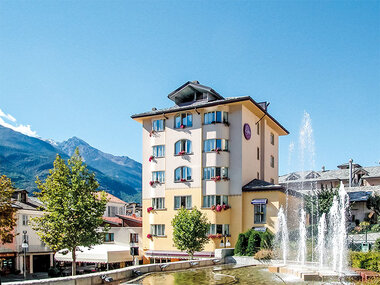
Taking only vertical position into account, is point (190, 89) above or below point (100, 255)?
above

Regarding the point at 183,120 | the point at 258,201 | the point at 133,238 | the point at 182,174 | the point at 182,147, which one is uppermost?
the point at 183,120

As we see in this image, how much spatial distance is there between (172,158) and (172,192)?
3.85 metres

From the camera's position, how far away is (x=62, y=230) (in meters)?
31.2

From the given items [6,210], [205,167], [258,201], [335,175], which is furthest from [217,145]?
[335,175]

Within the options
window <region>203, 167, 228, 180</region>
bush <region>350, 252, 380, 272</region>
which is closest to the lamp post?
window <region>203, 167, 228, 180</region>

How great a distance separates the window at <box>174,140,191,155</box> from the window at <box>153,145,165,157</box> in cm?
182

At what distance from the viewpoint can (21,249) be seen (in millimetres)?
49938

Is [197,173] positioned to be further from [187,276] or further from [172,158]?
[187,276]

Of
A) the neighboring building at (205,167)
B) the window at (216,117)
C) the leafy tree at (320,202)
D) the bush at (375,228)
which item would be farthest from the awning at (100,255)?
the bush at (375,228)

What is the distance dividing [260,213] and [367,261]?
67.9 ft

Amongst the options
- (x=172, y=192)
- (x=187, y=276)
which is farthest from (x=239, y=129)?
(x=187, y=276)

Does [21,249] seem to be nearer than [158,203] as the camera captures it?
No

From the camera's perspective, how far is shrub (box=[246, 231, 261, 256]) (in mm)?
34531

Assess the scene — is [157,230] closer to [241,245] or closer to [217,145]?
[217,145]
